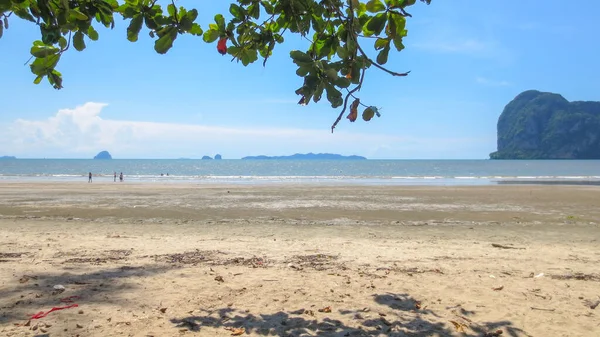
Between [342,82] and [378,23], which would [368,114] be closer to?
[342,82]

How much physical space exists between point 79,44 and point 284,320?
334 centimetres

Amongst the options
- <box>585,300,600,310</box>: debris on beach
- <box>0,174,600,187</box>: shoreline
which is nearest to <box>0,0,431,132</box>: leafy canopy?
<box>585,300,600,310</box>: debris on beach

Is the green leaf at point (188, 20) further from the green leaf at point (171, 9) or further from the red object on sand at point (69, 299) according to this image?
the red object on sand at point (69, 299)

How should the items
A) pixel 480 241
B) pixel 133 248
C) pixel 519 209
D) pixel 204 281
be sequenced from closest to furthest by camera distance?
pixel 204 281 → pixel 133 248 → pixel 480 241 → pixel 519 209

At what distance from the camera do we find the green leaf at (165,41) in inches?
135

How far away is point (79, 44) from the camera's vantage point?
11.4 ft

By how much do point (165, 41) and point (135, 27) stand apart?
272mm

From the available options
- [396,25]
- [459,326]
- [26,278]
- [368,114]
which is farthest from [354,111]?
[26,278]

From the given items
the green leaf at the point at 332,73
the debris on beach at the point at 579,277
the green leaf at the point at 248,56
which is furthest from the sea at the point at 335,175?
the green leaf at the point at 332,73

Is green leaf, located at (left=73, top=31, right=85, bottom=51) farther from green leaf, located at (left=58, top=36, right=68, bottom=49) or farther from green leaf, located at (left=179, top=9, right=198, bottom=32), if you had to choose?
green leaf, located at (left=179, top=9, right=198, bottom=32)

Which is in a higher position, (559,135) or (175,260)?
(559,135)

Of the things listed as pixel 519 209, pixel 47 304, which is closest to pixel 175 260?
pixel 47 304

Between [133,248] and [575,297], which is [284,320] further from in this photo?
[133,248]

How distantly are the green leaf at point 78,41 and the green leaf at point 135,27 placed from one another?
1.23ft
